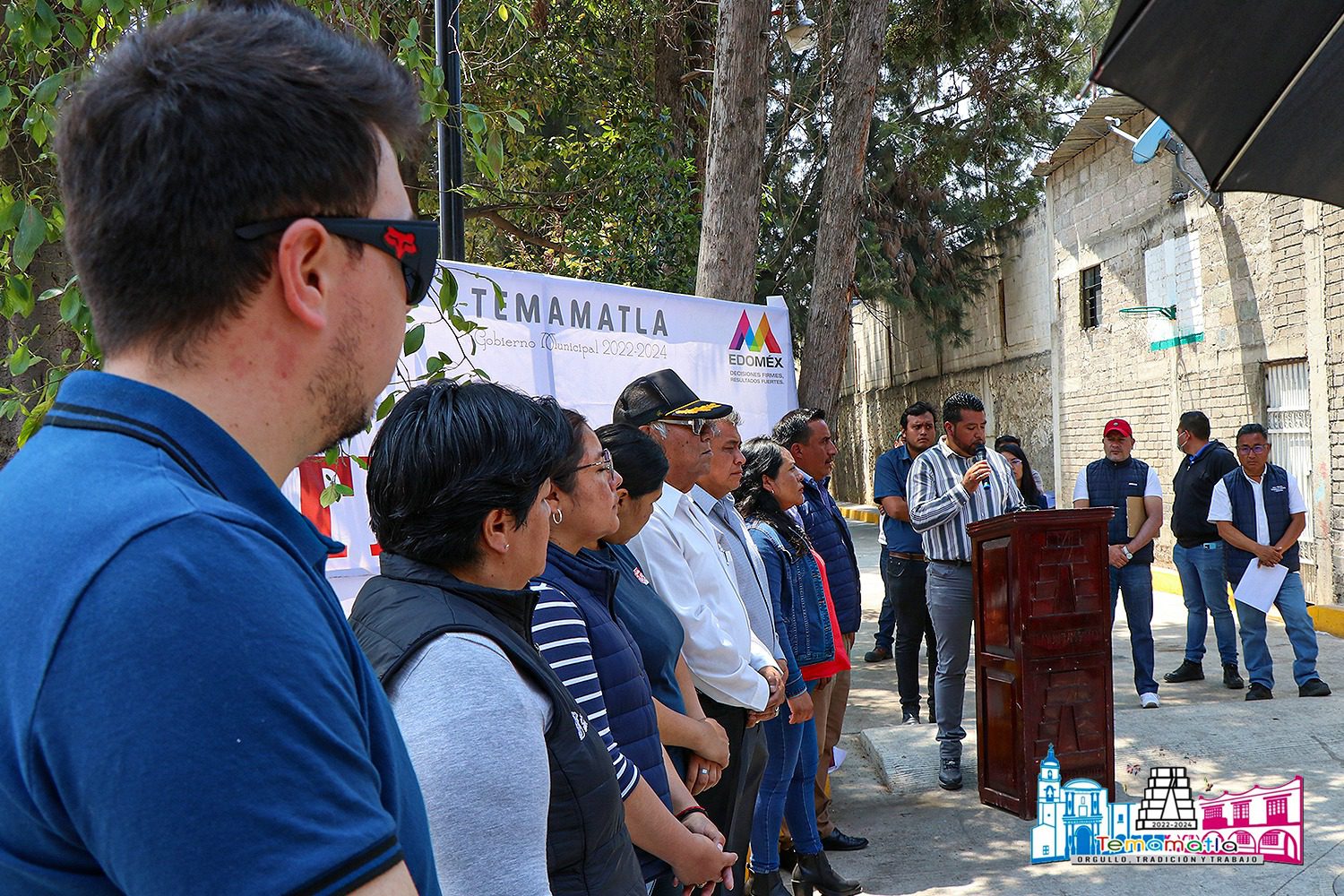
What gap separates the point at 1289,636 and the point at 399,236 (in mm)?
7991

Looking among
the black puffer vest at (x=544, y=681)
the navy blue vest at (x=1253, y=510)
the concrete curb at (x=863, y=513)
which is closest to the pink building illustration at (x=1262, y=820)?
the navy blue vest at (x=1253, y=510)

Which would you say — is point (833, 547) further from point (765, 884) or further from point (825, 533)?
point (765, 884)

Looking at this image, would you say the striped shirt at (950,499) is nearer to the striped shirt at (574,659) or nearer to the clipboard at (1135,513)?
the clipboard at (1135,513)

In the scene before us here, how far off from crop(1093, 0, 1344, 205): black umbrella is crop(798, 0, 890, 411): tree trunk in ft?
11.9

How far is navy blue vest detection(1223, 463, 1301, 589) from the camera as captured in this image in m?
7.59

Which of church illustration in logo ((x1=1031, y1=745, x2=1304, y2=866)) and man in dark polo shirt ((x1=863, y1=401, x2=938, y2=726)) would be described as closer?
church illustration in logo ((x1=1031, y1=745, x2=1304, y2=866))

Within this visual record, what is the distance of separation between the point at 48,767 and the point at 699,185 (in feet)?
28.2

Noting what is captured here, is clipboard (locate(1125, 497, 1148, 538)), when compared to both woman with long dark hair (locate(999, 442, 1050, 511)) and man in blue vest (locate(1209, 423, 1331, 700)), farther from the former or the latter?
woman with long dark hair (locate(999, 442, 1050, 511))

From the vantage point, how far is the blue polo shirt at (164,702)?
2.17 ft

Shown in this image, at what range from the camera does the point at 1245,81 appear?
144 inches

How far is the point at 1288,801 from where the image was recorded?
4.93 m

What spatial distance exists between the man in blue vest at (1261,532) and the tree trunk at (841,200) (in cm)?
295

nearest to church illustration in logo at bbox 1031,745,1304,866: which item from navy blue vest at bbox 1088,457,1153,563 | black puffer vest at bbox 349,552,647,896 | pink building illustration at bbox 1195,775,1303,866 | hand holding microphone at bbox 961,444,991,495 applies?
pink building illustration at bbox 1195,775,1303,866

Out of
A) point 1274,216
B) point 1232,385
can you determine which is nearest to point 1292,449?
point 1232,385
